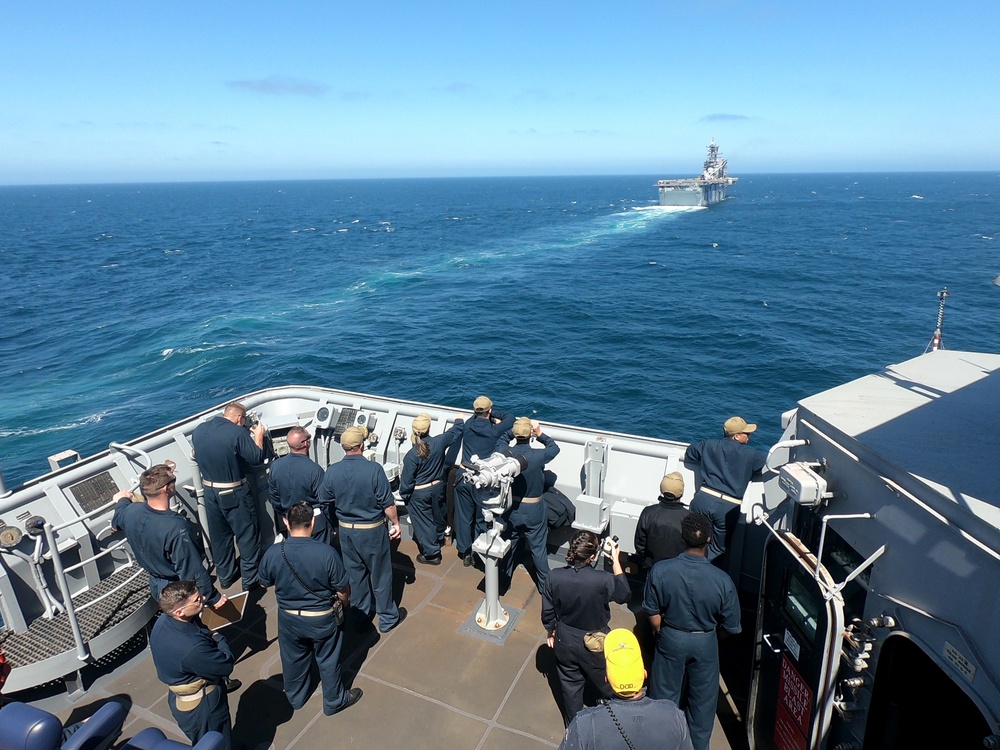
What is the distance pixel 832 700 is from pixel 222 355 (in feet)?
108

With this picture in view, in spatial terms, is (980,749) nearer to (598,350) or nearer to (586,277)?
(598,350)

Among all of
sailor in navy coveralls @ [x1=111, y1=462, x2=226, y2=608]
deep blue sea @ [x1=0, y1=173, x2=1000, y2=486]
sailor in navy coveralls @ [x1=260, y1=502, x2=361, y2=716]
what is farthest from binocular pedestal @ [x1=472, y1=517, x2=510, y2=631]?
deep blue sea @ [x1=0, y1=173, x2=1000, y2=486]

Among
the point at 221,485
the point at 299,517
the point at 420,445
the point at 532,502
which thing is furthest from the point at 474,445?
the point at 221,485

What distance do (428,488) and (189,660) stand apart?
298 centimetres

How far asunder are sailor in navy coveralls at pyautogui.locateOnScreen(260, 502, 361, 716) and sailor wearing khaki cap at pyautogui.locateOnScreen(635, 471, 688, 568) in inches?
96.2

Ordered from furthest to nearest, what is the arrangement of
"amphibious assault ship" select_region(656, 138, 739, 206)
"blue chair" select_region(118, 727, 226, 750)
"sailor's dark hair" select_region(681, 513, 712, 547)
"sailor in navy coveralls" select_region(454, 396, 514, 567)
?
"amphibious assault ship" select_region(656, 138, 739, 206), "sailor in navy coveralls" select_region(454, 396, 514, 567), "sailor's dark hair" select_region(681, 513, 712, 547), "blue chair" select_region(118, 727, 226, 750)

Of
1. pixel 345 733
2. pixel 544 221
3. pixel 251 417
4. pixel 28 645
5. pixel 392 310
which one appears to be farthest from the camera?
pixel 544 221

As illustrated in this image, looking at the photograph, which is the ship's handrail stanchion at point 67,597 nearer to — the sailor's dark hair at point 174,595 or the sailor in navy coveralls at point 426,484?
the sailor's dark hair at point 174,595

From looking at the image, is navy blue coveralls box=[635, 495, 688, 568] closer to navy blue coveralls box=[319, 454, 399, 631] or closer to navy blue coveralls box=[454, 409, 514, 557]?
navy blue coveralls box=[454, 409, 514, 557]

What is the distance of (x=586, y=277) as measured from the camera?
5044 centimetres

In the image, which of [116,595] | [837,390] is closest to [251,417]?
[116,595]

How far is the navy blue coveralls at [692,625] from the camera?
13.0 ft

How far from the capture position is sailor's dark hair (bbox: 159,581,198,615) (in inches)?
146

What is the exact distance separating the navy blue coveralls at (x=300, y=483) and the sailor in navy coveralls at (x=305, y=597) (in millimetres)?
1262
